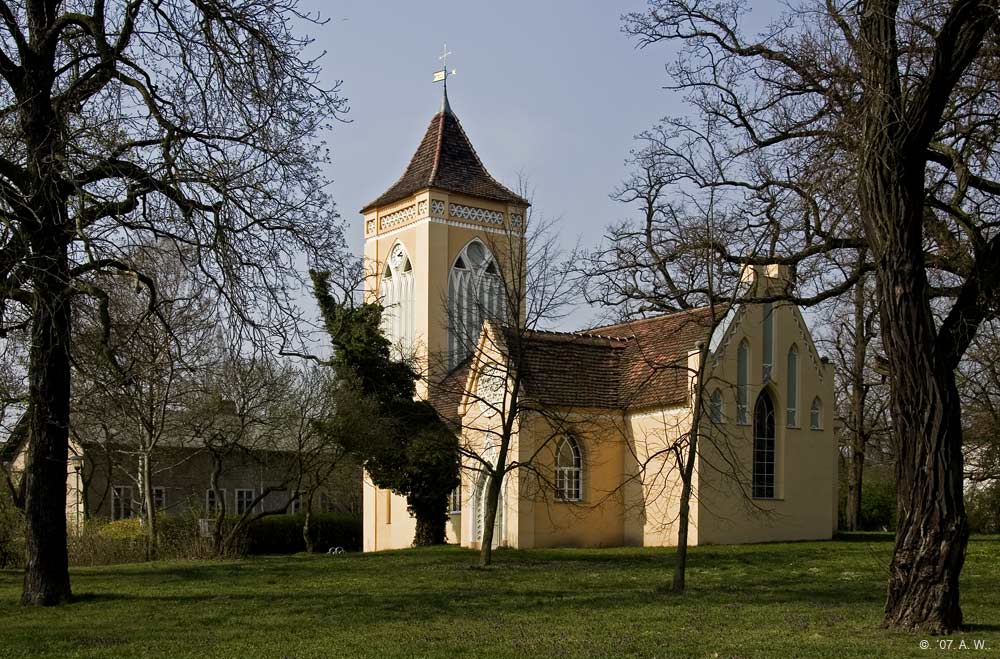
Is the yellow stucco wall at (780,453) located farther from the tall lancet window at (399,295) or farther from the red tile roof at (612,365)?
the tall lancet window at (399,295)

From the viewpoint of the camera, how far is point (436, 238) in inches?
1729

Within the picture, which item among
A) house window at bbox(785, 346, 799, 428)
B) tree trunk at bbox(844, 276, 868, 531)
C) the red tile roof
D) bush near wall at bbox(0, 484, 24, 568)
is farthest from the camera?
tree trunk at bbox(844, 276, 868, 531)

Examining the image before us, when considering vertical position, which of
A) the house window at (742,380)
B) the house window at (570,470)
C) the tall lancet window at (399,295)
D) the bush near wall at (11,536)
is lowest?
the bush near wall at (11,536)

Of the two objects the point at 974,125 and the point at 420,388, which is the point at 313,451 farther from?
the point at 974,125

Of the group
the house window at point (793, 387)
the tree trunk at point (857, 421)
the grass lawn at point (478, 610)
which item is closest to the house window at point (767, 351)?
the house window at point (793, 387)

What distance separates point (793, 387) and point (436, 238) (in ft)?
50.8

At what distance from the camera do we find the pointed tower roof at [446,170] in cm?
4469

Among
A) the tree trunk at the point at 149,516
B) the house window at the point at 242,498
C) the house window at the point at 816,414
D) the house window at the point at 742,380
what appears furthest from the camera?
the house window at the point at 242,498

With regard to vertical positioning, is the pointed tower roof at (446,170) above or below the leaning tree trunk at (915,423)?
above

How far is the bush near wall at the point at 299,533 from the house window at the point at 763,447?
17.9m

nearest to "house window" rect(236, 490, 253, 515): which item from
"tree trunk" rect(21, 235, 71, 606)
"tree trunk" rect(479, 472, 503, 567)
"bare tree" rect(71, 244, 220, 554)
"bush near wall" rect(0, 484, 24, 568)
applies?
"bare tree" rect(71, 244, 220, 554)

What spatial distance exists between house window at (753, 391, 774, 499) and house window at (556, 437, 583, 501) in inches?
195

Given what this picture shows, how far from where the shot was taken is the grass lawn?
13.0m

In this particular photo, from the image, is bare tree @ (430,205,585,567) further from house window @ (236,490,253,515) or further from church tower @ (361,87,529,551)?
house window @ (236,490,253,515)
